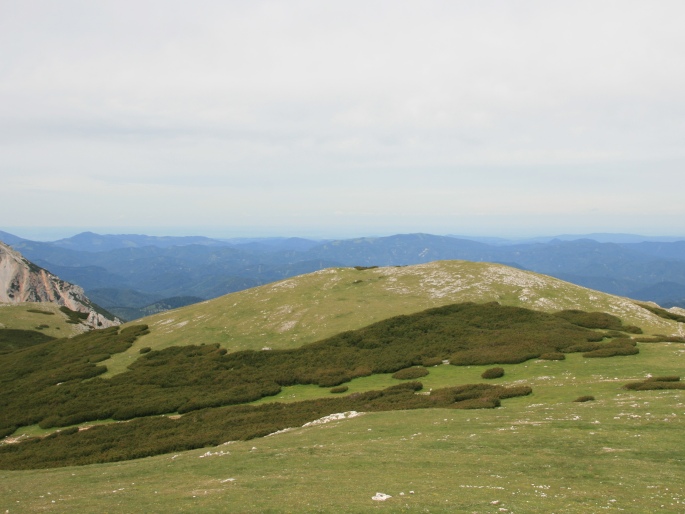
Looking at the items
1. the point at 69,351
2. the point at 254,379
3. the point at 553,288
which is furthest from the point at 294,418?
the point at 69,351

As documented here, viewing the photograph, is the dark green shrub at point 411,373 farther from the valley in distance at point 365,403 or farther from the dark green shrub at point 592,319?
the dark green shrub at point 592,319

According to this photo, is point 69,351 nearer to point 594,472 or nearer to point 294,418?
point 294,418

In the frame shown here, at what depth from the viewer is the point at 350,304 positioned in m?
68.1

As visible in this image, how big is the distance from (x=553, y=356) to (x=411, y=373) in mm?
14136

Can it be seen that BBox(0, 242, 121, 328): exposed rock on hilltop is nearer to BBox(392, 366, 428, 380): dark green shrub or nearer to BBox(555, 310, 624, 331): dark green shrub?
BBox(392, 366, 428, 380): dark green shrub

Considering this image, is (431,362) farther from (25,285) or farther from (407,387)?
(25,285)

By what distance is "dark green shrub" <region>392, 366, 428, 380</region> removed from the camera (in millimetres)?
43194

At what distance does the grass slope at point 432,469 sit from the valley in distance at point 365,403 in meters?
0.13

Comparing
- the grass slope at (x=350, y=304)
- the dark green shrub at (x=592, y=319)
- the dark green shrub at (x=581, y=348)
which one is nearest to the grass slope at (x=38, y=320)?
the grass slope at (x=350, y=304)

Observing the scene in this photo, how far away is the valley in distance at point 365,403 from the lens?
54.0 ft

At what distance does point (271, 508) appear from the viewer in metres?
14.7

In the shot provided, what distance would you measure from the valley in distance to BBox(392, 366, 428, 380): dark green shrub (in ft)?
0.68

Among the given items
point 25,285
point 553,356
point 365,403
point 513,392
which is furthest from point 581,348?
point 25,285

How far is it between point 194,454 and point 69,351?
59.8 metres
